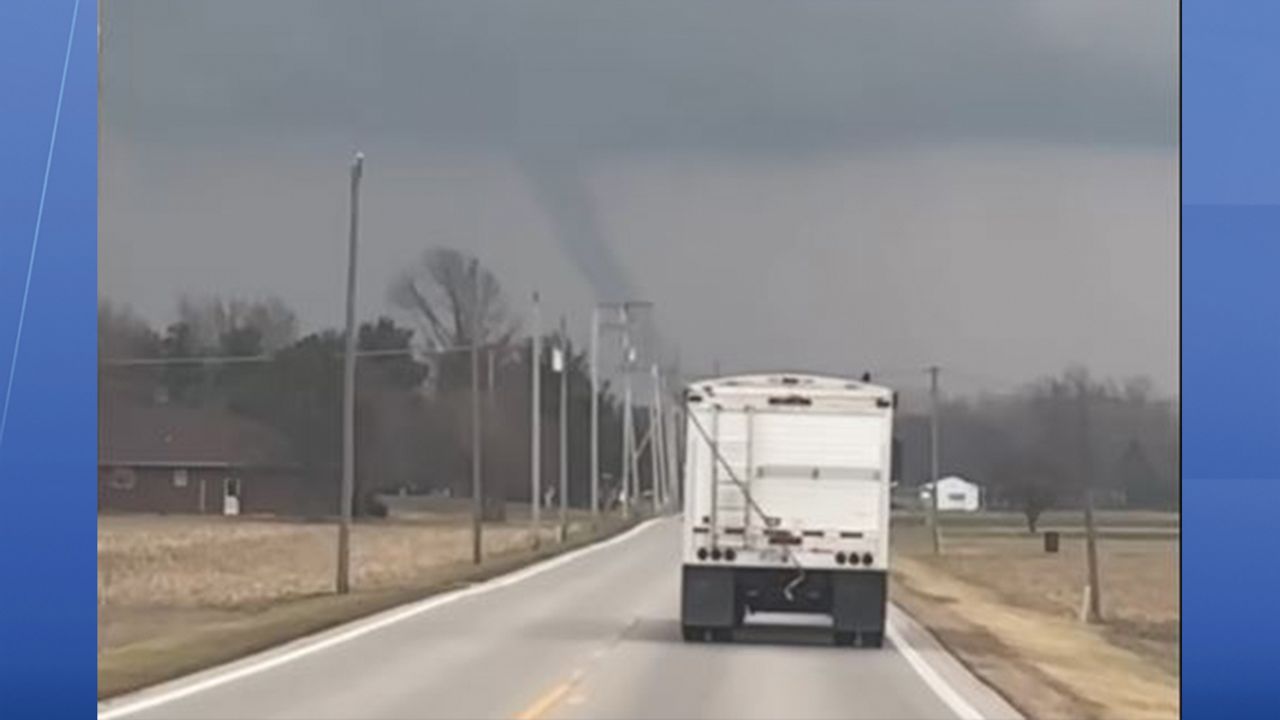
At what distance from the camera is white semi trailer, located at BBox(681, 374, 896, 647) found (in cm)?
1845

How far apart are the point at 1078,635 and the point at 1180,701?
5.39m

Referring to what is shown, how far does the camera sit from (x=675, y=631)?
20719 millimetres

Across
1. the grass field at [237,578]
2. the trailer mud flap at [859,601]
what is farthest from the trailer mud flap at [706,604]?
the grass field at [237,578]

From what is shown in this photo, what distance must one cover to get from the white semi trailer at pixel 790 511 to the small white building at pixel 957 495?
7660 mm

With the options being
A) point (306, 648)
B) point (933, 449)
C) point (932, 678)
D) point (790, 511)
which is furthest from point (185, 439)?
point (790, 511)

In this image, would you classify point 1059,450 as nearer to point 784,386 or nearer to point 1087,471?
point 1087,471

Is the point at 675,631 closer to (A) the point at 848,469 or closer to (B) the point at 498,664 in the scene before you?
(A) the point at 848,469

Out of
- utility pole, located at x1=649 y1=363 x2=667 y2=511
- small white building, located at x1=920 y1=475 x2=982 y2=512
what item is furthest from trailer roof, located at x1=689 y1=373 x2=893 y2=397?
small white building, located at x1=920 y1=475 x2=982 y2=512

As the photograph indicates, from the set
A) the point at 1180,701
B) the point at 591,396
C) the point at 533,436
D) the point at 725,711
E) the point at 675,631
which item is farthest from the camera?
the point at 675,631

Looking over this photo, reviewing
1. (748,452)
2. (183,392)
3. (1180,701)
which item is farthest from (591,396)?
(1180,701)

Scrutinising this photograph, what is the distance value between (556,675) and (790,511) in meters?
4.22

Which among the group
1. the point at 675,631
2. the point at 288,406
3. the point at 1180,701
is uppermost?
the point at 288,406

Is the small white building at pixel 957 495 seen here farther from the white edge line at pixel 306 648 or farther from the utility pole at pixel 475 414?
the white edge line at pixel 306 648

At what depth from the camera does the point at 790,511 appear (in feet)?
62.7
